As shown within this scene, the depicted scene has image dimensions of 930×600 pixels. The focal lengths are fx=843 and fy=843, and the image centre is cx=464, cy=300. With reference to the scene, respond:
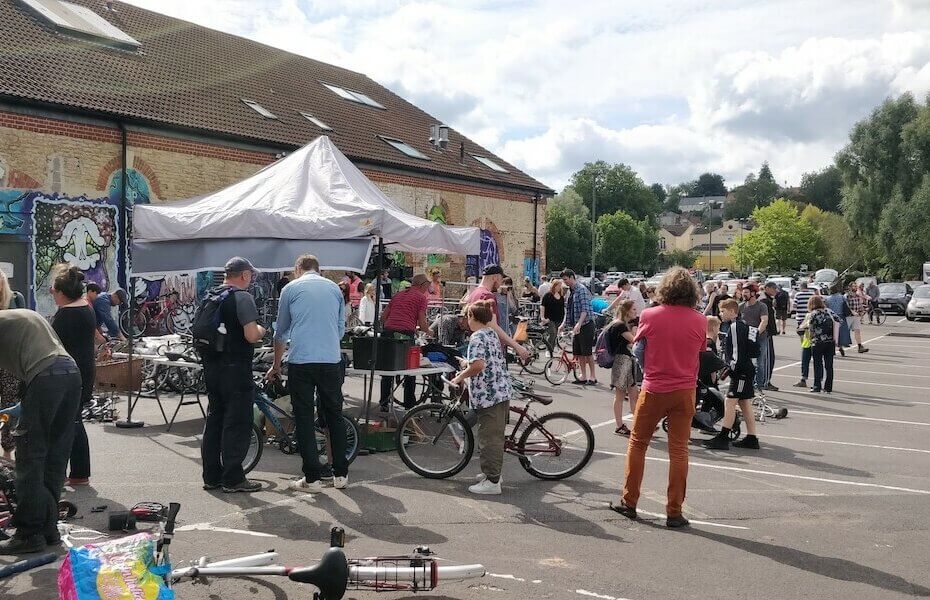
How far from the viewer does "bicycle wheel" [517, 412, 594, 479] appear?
7.71m

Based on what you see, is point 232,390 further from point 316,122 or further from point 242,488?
point 316,122

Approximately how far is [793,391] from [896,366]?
633 cm

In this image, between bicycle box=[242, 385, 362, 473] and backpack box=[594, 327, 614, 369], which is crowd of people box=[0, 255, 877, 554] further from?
backpack box=[594, 327, 614, 369]

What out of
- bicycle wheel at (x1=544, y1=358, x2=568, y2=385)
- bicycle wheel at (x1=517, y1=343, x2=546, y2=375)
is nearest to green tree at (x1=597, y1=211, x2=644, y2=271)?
bicycle wheel at (x1=517, y1=343, x2=546, y2=375)

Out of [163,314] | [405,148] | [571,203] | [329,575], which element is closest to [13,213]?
[163,314]

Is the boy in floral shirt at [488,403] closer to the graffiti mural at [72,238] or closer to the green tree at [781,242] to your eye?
the graffiti mural at [72,238]

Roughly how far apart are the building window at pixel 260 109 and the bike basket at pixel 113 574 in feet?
64.4

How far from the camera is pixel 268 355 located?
9.62 metres

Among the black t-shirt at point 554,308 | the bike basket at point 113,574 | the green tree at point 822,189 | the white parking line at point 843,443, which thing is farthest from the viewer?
the green tree at point 822,189

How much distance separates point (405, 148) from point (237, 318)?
20.6 metres

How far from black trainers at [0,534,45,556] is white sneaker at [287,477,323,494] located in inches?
86.3

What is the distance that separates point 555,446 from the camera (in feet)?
25.4

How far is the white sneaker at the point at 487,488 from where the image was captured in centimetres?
714

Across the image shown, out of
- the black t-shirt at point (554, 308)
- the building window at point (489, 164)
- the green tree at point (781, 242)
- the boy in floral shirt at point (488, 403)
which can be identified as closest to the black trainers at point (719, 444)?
the boy in floral shirt at point (488, 403)
